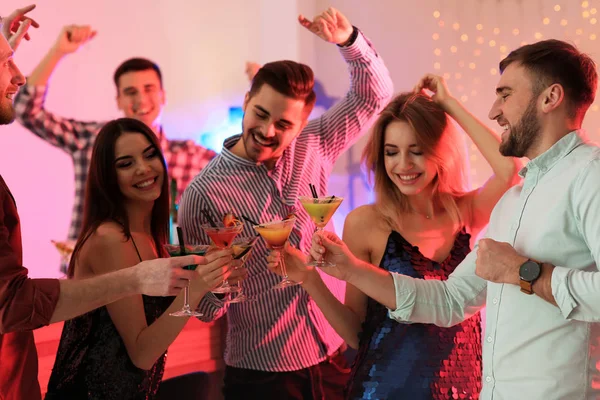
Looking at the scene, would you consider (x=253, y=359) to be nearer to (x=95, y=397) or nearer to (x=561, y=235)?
(x=95, y=397)

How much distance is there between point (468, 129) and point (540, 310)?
1.08 m

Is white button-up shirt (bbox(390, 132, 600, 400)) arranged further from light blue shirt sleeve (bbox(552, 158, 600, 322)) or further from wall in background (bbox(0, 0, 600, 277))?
wall in background (bbox(0, 0, 600, 277))

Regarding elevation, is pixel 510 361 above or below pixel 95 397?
above

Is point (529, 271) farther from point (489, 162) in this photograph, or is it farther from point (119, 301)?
point (119, 301)

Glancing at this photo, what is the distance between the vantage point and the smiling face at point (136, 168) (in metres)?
2.47

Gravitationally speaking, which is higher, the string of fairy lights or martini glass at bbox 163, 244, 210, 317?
the string of fairy lights

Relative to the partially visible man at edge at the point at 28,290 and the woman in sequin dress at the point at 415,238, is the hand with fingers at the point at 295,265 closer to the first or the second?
the woman in sequin dress at the point at 415,238

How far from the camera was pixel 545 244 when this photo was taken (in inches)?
71.7

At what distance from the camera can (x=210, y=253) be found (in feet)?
7.51

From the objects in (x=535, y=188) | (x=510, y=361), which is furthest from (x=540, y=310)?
(x=535, y=188)

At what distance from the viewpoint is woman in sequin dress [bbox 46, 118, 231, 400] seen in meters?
2.23

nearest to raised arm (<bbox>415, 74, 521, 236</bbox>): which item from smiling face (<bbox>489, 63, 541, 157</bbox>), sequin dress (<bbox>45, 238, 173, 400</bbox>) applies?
smiling face (<bbox>489, 63, 541, 157</bbox>)

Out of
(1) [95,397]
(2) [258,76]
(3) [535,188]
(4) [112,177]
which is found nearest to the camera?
(3) [535,188]

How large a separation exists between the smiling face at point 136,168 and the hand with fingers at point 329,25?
1108 millimetres
